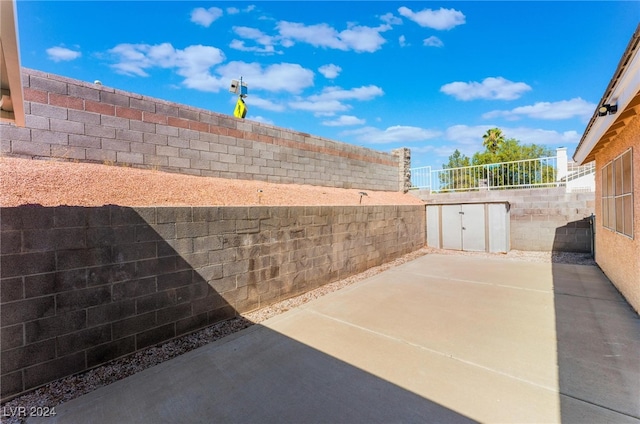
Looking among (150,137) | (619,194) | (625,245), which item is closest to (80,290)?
(150,137)

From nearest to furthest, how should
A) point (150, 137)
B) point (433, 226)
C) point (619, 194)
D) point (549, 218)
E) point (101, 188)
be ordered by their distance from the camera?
point (101, 188), point (619, 194), point (150, 137), point (549, 218), point (433, 226)

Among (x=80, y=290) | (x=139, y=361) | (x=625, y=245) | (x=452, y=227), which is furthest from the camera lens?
(x=452, y=227)

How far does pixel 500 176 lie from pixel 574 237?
2.85 metres

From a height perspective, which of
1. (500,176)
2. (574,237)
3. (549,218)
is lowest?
(574,237)

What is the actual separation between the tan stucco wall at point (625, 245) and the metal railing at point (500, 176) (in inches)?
133

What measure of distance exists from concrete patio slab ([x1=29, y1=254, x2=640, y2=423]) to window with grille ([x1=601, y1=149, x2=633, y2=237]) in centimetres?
125

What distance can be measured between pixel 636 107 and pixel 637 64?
57.7 inches

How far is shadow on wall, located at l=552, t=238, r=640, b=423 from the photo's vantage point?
82.3 inches

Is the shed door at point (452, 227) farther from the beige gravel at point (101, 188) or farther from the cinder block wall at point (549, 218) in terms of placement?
the beige gravel at point (101, 188)

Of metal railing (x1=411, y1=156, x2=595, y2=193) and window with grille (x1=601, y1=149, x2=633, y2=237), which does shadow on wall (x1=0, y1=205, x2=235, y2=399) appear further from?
metal railing (x1=411, y1=156, x2=595, y2=193)

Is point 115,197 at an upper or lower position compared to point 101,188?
lower

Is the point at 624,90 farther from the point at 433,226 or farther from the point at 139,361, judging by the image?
the point at 433,226

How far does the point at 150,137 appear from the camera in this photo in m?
5.32

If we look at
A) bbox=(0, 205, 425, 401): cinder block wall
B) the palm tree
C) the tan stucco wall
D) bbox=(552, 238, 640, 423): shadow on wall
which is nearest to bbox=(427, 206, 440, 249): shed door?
the tan stucco wall
